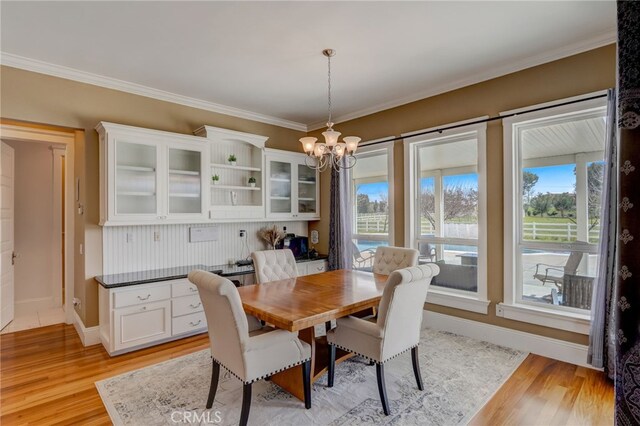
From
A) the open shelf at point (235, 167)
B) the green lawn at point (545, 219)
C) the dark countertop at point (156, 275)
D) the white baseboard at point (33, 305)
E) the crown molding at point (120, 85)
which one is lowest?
the white baseboard at point (33, 305)

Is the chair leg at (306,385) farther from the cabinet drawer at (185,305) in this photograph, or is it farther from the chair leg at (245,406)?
the cabinet drawer at (185,305)

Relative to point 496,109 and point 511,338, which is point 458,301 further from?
point 496,109

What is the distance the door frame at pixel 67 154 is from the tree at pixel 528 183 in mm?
4782

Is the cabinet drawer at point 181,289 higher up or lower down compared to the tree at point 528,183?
lower down

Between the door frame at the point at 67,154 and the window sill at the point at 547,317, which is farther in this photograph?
the door frame at the point at 67,154

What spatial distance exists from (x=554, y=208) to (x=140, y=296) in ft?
13.5

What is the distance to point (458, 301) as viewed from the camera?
3.70 m

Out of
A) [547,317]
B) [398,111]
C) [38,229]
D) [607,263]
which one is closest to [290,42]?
[398,111]

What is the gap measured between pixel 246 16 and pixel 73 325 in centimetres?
414

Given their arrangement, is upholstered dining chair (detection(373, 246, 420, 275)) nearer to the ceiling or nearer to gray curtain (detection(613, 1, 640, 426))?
the ceiling

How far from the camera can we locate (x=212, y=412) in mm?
2271

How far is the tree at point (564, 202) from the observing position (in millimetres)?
3042

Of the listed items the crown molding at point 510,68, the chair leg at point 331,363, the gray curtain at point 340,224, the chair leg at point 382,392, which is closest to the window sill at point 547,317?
the chair leg at point 382,392

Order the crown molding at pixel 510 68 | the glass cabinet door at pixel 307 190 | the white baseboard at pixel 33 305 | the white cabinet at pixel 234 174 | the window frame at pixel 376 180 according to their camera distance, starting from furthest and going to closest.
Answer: the glass cabinet door at pixel 307 190, the white baseboard at pixel 33 305, the window frame at pixel 376 180, the white cabinet at pixel 234 174, the crown molding at pixel 510 68
